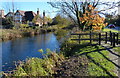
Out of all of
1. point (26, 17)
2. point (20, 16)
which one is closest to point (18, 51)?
point (20, 16)

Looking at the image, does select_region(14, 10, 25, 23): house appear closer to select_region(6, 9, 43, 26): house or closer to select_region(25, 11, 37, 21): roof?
select_region(6, 9, 43, 26): house

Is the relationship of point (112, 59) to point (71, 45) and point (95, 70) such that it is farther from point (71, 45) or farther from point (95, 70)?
point (71, 45)

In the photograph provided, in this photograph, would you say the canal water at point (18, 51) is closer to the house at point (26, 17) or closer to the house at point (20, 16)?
the house at point (26, 17)

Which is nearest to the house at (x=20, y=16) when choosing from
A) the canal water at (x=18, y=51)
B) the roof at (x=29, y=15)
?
the roof at (x=29, y=15)

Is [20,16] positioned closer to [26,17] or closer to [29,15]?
[26,17]

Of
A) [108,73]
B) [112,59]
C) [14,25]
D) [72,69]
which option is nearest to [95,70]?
[108,73]

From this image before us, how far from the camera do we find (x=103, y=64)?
19.6 feet

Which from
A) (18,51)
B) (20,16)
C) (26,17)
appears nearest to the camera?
(18,51)

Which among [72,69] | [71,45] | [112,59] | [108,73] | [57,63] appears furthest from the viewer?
[71,45]

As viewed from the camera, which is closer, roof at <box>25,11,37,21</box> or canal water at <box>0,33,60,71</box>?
canal water at <box>0,33,60,71</box>

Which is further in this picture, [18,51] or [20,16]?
[20,16]

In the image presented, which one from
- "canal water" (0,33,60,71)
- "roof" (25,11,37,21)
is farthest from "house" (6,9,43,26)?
"canal water" (0,33,60,71)

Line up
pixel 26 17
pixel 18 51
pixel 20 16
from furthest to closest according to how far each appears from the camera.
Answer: pixel 26 17
pixel 20 16
pixel 18 51

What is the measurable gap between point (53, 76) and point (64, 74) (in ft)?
1.74
